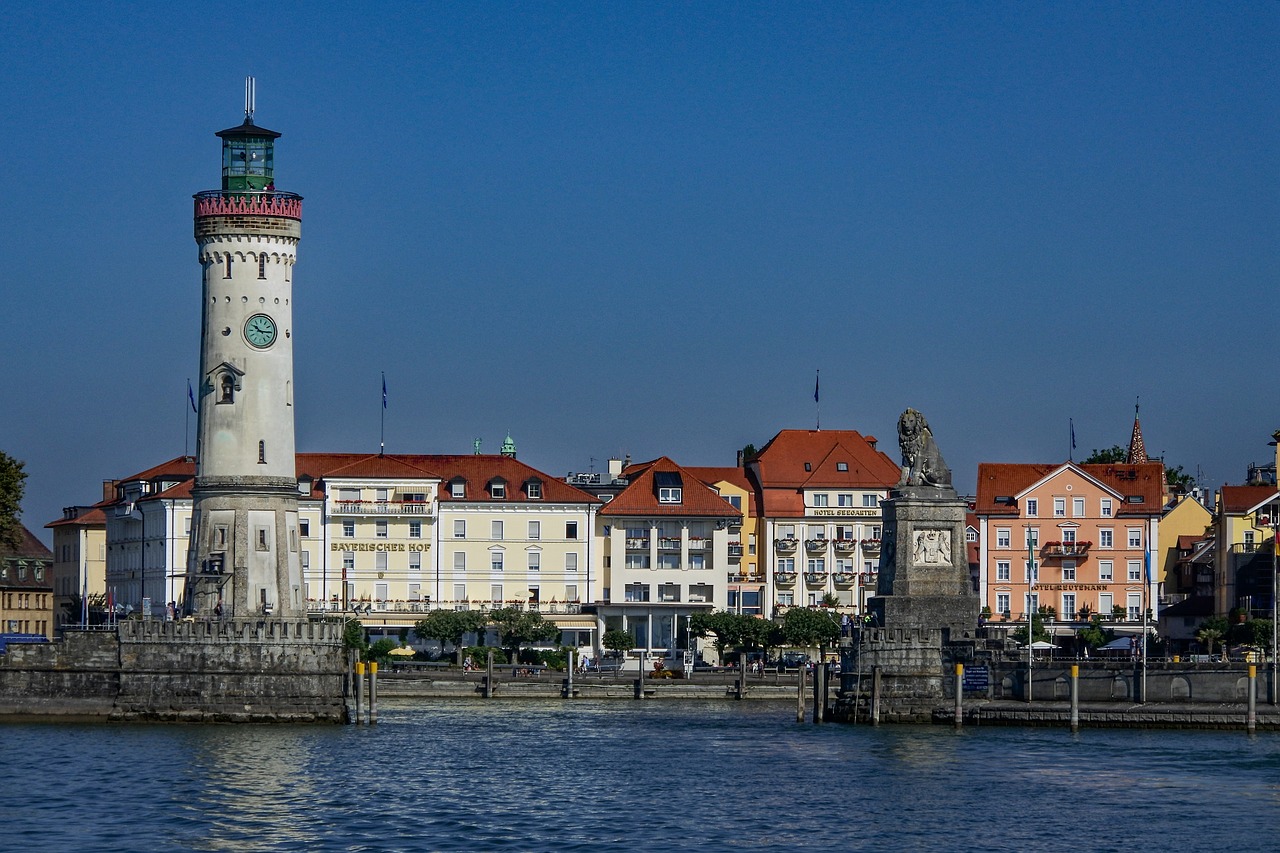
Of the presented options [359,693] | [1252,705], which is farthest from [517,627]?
[1252,705]

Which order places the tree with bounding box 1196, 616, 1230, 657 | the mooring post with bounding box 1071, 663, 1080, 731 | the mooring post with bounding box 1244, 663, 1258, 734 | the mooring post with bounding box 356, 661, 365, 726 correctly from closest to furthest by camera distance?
the mooring post with bounding box 1244, 663, 1258, 734 < the mooring post with bounding box 1071, 663, 1080, 731 < the mooring post with bounding box 356, 661, 365, 726 < the tree with bounding box 1196, 616, 1230, 657

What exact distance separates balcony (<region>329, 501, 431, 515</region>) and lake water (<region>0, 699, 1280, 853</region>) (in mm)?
45107

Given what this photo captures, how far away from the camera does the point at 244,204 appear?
8619 cm

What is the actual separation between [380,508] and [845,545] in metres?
28.9

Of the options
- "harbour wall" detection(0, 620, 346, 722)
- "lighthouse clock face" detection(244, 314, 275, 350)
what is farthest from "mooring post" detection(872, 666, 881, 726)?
"lighthouse clock face" detection(244, 314, 275, 350)

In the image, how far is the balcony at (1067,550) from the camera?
134 meters

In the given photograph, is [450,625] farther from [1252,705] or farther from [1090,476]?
[1252,705]

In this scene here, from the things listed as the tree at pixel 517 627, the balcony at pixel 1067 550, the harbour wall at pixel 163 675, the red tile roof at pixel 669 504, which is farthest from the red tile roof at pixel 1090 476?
the harbour wall at pixel 163 675

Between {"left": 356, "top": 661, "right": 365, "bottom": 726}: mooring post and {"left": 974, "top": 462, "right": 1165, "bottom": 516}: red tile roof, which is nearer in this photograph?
{"left": 356, "top": 661, "right": 365, "bottom": 726}: mooring post

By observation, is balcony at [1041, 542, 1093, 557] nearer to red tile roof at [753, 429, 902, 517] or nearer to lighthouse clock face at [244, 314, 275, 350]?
red tile roof at [753, 429, 902, 517]

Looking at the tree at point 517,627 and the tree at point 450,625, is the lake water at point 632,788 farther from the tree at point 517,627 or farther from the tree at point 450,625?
the tree at point 517,627

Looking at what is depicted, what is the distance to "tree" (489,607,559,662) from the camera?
125 metres

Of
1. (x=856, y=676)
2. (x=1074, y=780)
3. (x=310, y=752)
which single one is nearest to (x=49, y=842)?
(x=310, y=752)

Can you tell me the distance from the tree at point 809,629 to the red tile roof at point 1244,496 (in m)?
22.1
